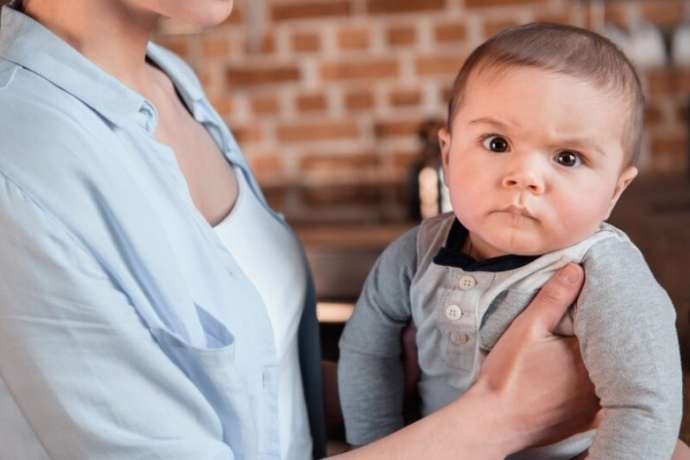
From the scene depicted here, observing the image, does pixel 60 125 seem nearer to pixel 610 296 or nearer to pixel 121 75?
pixel 121 75

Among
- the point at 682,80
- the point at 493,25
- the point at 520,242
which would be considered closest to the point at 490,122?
the point at 520,242

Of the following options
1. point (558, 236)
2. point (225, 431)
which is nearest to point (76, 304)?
point (225, 431)

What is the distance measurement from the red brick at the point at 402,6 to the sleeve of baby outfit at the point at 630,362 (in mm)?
1928

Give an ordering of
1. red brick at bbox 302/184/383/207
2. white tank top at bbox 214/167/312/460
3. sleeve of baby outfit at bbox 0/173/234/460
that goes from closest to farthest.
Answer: sleeve of baby outfit at bbox 0/173/234/460 < white tank top at bbox 214/167/312/460 < red brick at bbox 302/184/383/207

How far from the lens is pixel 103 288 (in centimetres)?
86

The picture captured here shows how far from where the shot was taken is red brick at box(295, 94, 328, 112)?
293cm

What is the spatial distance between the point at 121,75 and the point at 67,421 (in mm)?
424

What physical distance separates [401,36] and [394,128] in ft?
0.89

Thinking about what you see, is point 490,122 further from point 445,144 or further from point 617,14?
point 617,14

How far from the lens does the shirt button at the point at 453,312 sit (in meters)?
1.06

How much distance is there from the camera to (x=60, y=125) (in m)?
0.88

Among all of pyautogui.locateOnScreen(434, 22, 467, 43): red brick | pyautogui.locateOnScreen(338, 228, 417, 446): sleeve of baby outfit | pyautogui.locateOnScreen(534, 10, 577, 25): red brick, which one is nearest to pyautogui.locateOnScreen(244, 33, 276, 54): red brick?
pyautogui.locateOnScreen(434, 22, 467, 43): red brick

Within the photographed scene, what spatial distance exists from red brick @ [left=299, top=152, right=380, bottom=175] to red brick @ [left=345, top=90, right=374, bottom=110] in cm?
14

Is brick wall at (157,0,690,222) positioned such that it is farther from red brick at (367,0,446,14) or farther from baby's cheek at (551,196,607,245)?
baby's cheek at (551,196,607,245)
